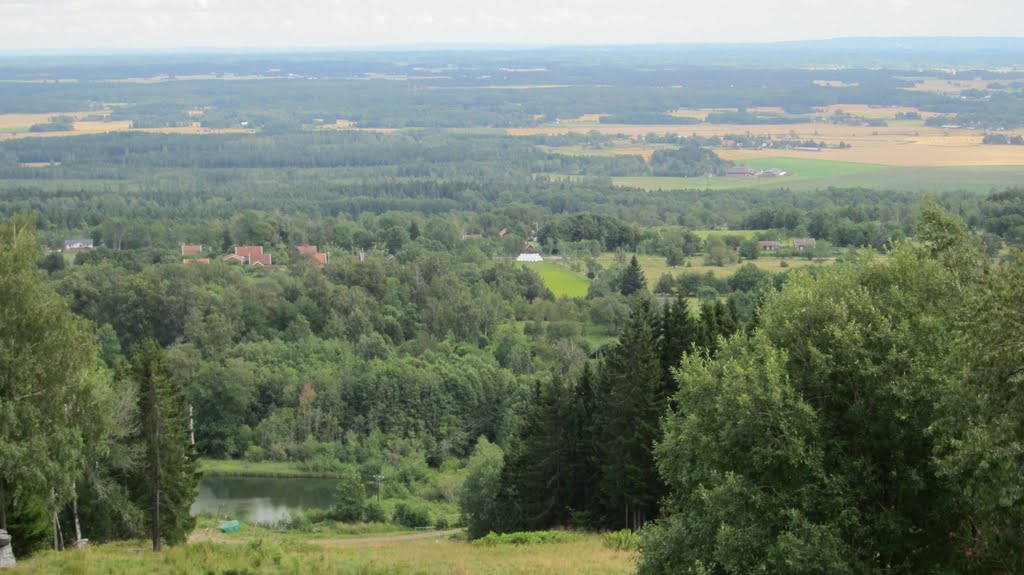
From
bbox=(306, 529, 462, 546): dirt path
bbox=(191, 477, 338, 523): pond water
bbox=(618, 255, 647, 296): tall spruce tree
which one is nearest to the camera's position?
bbox=(306, 529, 462, 546): dirt path

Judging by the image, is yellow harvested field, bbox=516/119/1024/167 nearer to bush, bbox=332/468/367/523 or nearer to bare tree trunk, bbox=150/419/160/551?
bush, bbox=332/468/367/523

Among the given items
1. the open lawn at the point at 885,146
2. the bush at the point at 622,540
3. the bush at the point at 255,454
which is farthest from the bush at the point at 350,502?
the open lawn at the point at 885,146

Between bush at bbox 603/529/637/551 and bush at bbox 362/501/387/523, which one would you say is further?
bush at bbox 362/501/387/523

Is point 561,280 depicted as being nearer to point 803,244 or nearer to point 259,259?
point 803,244

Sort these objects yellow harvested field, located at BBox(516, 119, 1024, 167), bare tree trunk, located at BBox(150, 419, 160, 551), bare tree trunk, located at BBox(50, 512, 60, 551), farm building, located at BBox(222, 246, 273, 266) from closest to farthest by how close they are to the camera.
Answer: bare tree trunk, located at BBox(50, 512, 60, 551) < bare tree trunk, located at BBox(150, 419, 160, 551) < farm building, located at BBox(222, 246, 273, 266) < yellow harvested field, located at BBox(516, 119, 1024, 167)

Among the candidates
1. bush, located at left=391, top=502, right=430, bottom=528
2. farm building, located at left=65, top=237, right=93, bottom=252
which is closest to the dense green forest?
bush, located at left=391, top=502, right=430, bottom=528

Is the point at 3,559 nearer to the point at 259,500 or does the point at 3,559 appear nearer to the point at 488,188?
the point at 259,500

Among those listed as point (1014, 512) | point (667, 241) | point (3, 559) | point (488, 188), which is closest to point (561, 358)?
point (667, 241)

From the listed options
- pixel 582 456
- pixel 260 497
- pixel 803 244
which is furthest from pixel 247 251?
pixel 582 456
